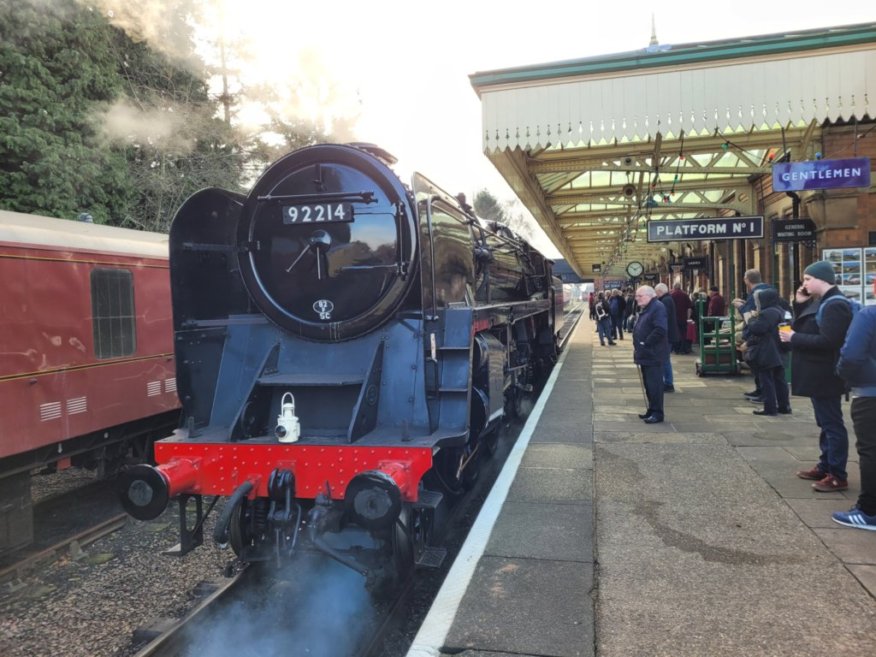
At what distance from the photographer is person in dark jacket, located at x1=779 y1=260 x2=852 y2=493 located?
4.28 m

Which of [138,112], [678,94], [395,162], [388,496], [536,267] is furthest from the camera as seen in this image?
[138,112]

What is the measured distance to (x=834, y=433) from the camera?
14.6 feet

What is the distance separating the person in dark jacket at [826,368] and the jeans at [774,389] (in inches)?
105

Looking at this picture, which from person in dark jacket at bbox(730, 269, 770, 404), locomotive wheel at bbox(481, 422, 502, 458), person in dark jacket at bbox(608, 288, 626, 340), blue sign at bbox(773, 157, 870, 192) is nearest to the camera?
locomotive wheel at bbox(481, 422, 502, 458)

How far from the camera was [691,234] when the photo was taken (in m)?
9.34

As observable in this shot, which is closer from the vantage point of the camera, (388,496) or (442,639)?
(442,639)

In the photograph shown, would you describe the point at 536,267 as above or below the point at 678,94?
below

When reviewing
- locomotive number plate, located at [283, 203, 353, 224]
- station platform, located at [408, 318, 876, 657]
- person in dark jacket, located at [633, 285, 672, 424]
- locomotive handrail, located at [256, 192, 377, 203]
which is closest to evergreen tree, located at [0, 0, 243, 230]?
locomotive handrail, located at [256, 192, 377, 203]

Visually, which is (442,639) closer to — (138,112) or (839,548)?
(839,548)

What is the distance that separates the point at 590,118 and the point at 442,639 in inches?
243

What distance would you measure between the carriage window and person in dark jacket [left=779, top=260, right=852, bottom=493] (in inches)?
233

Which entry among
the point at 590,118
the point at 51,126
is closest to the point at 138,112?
the point at 51,126

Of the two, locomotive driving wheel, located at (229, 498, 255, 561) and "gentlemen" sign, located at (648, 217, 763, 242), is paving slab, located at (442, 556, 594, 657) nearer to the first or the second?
locomotive driving wheel, located at (229, 498, 255, 561)

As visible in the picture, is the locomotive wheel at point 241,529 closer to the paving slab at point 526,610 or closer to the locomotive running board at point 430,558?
the locomotive running board at point 430,558
